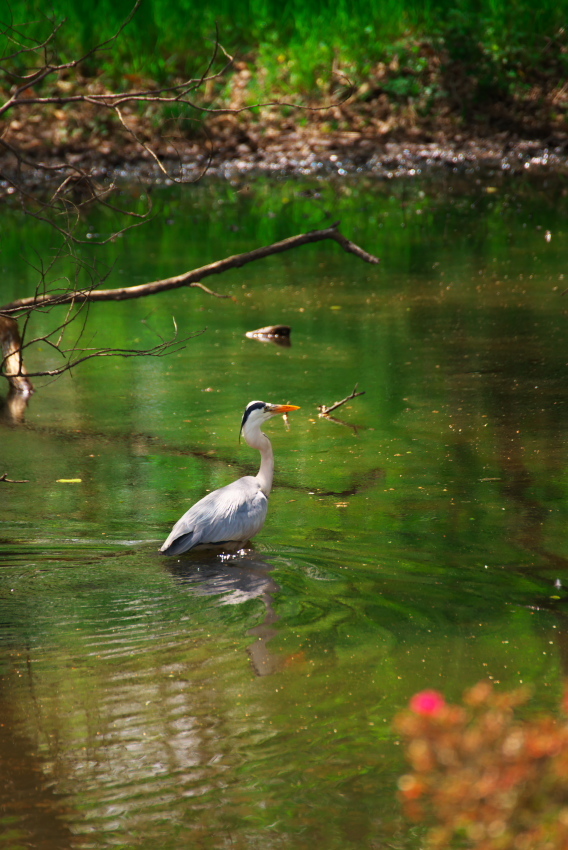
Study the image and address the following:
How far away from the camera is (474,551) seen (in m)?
5.28

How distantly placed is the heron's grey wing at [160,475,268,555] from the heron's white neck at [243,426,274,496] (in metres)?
0.35

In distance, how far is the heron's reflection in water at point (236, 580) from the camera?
467cm

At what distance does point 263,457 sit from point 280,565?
3.12 feet

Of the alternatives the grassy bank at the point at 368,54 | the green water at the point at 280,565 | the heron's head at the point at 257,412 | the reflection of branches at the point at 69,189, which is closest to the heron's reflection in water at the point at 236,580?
the green water at the point at 280,565

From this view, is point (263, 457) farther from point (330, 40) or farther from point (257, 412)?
point (330, 40)

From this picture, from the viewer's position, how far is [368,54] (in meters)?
20.8

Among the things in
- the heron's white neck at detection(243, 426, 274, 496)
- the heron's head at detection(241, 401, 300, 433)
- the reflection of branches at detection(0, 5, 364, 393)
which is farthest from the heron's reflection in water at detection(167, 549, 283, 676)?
the reflection of branches at detection(0, 5, 364, 393)

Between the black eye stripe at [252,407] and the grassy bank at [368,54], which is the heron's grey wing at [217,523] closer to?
the black eye stripe at [252,407]

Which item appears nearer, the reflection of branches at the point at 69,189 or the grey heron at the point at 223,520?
the grey heron at the point at 223,520

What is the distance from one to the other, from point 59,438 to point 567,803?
19.1 feet

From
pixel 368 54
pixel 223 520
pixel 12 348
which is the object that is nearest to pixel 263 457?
pixel 223 520

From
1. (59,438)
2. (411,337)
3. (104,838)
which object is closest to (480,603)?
(104,838)

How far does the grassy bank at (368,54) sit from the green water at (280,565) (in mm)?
9890

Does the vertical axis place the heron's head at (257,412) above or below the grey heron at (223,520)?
above
